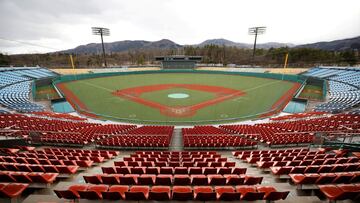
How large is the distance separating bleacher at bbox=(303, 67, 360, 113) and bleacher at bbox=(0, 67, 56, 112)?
141ft

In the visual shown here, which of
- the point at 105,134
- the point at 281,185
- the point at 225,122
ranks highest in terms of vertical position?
the point at 281,185

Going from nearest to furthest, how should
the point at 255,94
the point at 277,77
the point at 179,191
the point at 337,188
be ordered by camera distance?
the point at 337,188 < the point at 179,191 < the point at 255,94 < the point at 277,77

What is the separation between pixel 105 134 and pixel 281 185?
14236 millimetres

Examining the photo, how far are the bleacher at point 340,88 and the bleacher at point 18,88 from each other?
141ft

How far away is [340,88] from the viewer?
124 ft

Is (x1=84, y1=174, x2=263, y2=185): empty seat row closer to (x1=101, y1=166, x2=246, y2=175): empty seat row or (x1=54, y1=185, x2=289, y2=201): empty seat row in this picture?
(x1=54, y1=185, x2=289, y2=201): empty seat row

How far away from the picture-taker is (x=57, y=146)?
14.2 meters

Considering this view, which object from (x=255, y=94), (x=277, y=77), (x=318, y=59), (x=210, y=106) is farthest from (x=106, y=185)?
(x=318, y=59)

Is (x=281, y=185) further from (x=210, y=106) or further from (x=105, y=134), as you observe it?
(x=210, y=106)

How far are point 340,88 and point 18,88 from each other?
63787mm

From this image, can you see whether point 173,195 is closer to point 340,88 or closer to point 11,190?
point 11,190

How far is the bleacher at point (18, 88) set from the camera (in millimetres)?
28531

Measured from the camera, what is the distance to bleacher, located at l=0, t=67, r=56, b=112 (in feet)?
93.6

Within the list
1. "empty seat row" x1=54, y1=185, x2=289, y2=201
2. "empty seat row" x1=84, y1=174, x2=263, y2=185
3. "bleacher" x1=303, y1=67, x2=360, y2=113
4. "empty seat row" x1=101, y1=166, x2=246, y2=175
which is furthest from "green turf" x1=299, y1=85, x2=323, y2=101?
"empty seat row" x1=54, y1=185, x2=289, y2=201
